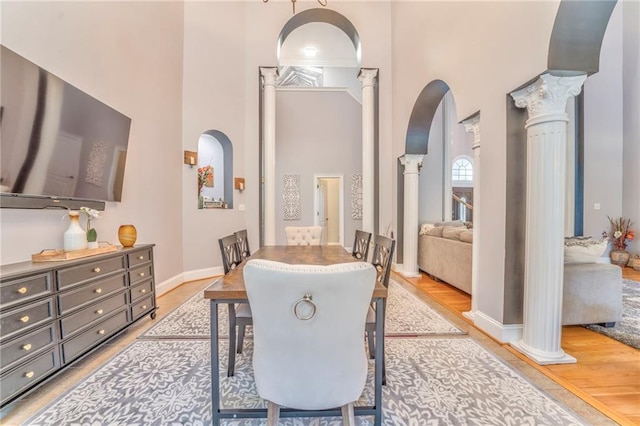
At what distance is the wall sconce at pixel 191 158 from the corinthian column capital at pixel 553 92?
4.18m

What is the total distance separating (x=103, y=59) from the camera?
2.72 metres

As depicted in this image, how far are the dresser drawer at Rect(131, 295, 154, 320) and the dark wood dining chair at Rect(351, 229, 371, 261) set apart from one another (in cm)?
206

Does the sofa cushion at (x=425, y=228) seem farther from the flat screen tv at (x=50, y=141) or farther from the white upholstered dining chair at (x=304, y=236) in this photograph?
the flat screen tv at (x=50, y=141)

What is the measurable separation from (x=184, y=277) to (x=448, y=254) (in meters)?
3.88

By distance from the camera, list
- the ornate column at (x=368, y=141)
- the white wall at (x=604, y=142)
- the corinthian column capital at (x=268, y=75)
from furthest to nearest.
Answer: the white wall at (x=604, y=142) < the ornate column at (x=368, y=141) < the corinthian column capital at (x=268, y=75)

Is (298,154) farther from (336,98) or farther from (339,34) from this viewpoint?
(339,34)

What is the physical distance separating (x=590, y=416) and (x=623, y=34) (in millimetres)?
7396

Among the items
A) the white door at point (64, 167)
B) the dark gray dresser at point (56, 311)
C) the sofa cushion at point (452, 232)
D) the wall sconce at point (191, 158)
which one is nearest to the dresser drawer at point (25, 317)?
the dark gray dresser at point (56, 311)

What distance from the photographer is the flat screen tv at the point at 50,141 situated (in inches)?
67.9

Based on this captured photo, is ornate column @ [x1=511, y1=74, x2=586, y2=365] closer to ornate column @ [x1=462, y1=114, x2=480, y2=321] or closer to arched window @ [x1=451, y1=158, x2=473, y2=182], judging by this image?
ornate column @ [x1=462, y1=114, x2=480, y2=321]

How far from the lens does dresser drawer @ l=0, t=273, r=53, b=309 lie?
4.82 ft

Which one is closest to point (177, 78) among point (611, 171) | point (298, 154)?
point (298, 154)

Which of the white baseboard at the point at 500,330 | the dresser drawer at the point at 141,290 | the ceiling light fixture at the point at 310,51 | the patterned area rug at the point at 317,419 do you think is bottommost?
the patterned area rug at the point at 317,419

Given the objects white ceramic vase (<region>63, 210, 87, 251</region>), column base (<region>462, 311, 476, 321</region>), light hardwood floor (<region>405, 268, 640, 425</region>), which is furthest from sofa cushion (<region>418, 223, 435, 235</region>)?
white ceramic vase (<region>63, 210, 87, 251</region>)
